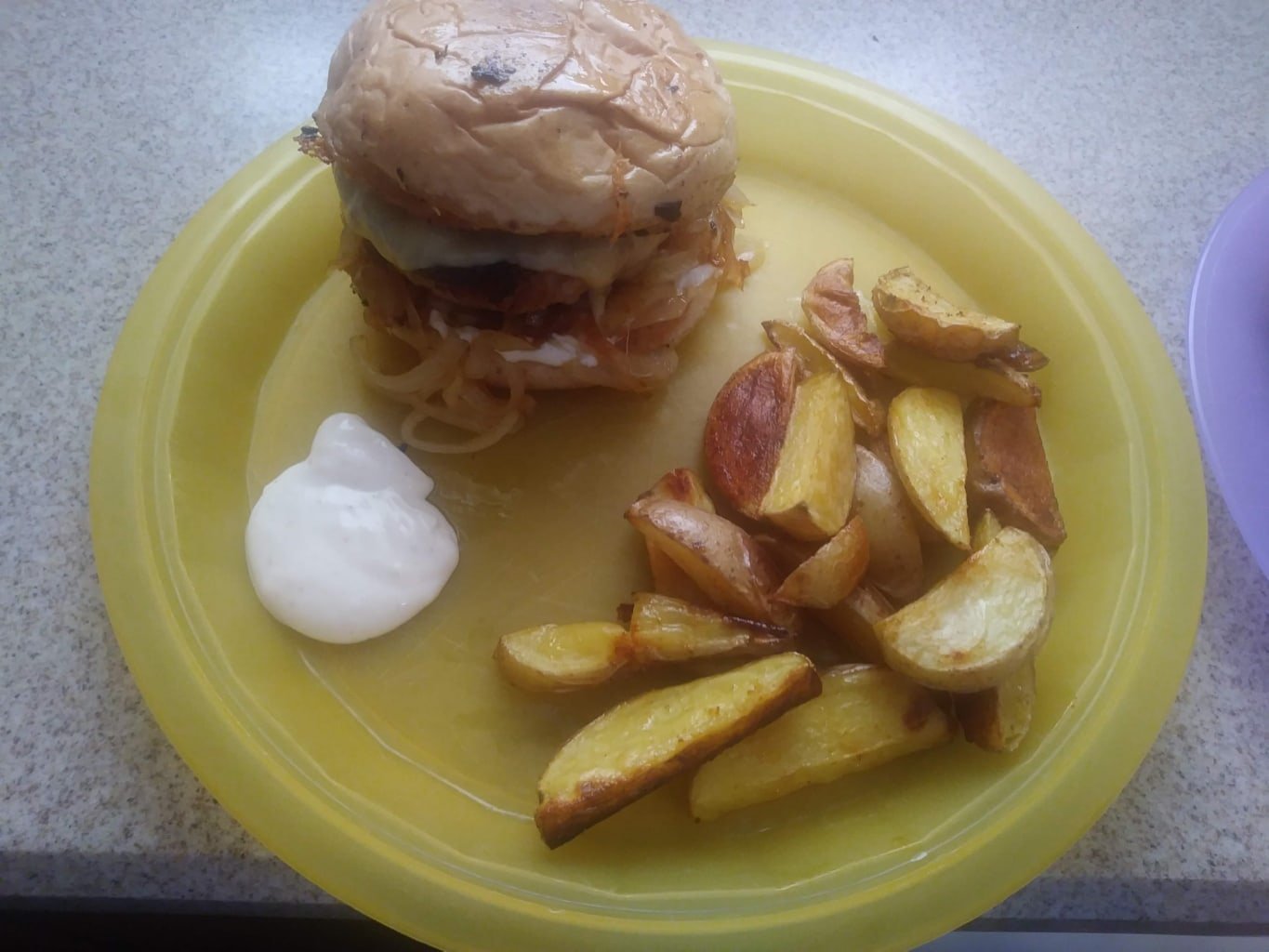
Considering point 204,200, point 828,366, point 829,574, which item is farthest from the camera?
point 204,200

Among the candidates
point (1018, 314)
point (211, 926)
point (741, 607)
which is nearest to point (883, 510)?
point (741, 607)

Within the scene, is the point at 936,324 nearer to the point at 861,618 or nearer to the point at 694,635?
the point at 861,618

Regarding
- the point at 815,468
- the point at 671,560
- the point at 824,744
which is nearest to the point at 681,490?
the point at 671,560

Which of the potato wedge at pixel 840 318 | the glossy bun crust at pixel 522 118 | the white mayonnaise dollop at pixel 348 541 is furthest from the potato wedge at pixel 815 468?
the white mayonnaise dollop at pixel 348 541

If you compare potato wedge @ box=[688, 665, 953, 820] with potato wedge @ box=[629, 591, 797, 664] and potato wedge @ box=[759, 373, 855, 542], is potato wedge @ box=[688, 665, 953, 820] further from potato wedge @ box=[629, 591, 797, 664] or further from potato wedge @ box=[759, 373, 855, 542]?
potato wedge @ box=[759, 373, 855, 542]

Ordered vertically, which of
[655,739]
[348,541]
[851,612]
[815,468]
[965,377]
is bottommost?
[348,541]

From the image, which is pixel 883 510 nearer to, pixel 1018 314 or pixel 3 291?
pixel 1018 314
